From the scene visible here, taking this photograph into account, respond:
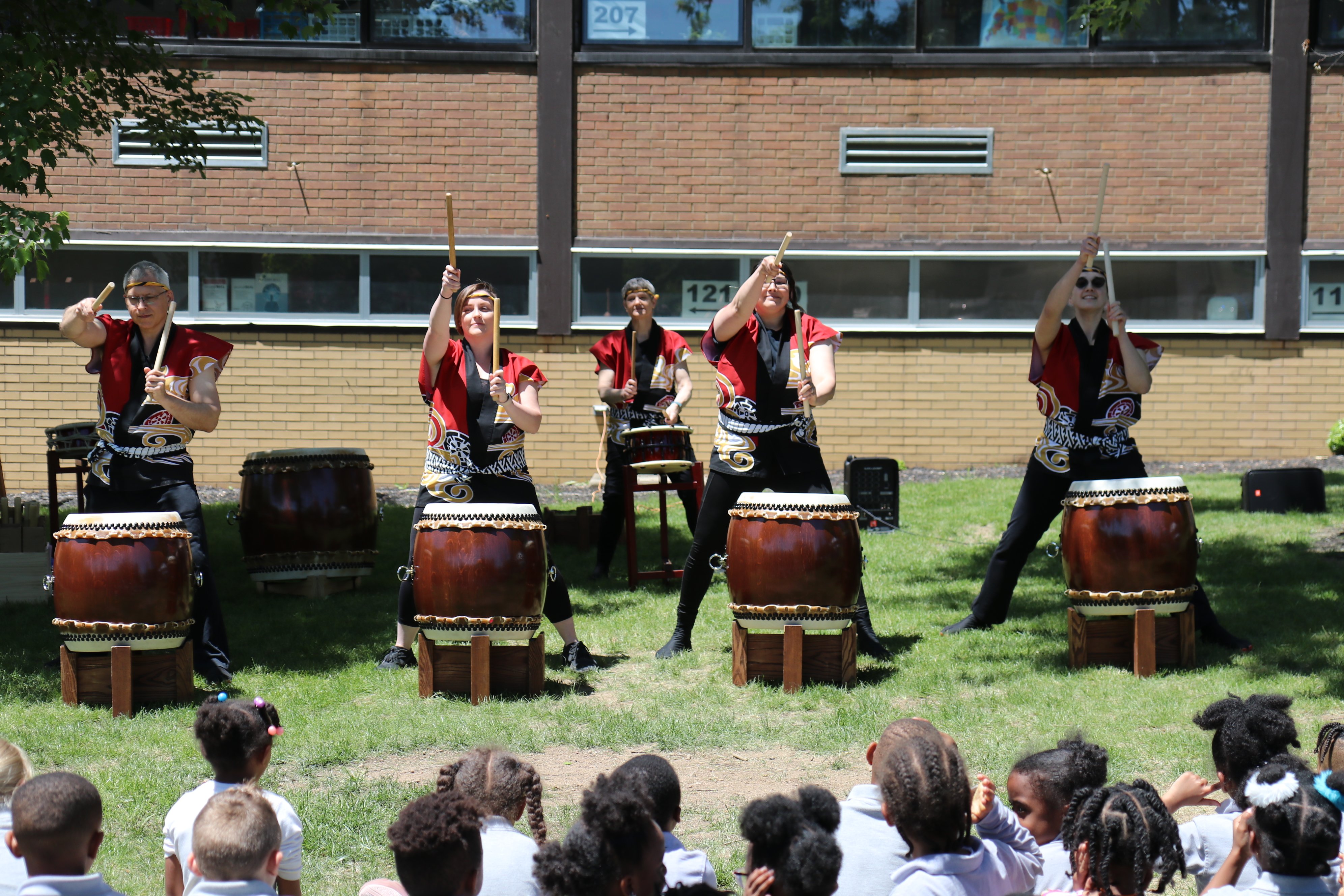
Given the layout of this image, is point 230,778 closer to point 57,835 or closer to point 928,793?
point 57,835

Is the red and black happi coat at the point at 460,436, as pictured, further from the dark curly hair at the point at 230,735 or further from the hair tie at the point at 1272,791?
the hair tie at the point at 1272,791

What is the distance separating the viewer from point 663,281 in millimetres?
12617

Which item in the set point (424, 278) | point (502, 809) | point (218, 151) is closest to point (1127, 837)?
point (502, 809)

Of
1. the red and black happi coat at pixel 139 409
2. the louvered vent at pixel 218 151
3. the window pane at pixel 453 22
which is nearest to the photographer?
the red and black happi coat at pixel 139 409

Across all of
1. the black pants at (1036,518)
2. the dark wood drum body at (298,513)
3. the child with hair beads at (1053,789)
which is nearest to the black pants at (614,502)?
the dark wood drum body at (298,513)

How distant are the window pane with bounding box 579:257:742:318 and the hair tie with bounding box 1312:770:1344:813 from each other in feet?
33.0

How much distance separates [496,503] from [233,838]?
3369 millimetres

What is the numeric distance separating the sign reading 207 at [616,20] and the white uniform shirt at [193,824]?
1028 centimetres

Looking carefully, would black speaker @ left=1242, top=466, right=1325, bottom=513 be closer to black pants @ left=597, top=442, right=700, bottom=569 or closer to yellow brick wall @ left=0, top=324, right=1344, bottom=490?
yellow brick wall @ left=0, top=324, right=1344, bottom=490

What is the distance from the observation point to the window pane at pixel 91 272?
40.4 ft

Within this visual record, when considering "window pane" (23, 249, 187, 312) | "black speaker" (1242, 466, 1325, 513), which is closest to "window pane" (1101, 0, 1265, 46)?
"black speaker" (1242, 466, 1325, 513)

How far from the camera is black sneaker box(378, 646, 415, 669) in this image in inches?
243

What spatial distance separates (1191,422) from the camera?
12719 millimetres

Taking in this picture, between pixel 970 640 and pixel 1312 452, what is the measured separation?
26.3 ft
